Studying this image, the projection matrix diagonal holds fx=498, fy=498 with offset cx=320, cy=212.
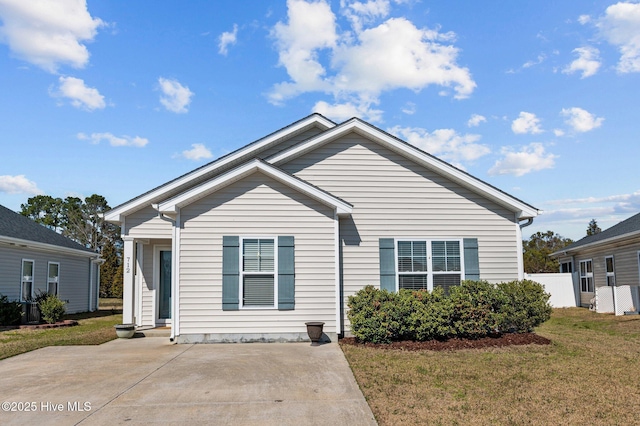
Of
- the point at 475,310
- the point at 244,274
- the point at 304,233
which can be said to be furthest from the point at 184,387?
the point at 475,310

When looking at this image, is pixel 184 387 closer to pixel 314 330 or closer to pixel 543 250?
pixel 314 330

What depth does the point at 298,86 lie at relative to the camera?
17.8m

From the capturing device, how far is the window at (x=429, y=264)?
12047mm

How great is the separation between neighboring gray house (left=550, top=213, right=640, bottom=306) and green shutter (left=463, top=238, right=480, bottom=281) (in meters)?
8.60

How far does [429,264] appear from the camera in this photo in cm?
1217

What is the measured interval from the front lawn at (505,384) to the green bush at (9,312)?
12041 millimetres

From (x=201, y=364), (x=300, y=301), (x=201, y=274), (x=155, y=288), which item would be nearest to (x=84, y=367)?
(x=201, y=364)

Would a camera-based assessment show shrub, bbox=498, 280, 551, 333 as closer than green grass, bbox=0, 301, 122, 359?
Yes

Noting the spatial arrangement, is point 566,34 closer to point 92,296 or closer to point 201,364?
point 201,364

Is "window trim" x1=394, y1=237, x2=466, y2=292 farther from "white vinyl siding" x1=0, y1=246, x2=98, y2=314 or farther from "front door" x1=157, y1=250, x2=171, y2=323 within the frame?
"white vinyl siding" x1=0, y1=246, x2=98, y2=314

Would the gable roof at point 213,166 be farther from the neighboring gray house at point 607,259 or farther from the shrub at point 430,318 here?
the neighboring gray house at point 607,259

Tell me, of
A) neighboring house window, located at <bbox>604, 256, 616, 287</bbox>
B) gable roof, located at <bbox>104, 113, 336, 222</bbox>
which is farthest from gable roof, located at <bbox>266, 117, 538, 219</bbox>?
neighboring house window, located at <bbox>604, 256, 616, 287</bbox>

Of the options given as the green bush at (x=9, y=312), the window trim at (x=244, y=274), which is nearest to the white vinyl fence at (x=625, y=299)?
the window trim at (x=244, y=274)

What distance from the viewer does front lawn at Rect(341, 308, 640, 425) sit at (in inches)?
227
